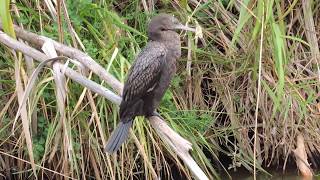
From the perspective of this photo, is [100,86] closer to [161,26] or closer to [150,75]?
[150,75]

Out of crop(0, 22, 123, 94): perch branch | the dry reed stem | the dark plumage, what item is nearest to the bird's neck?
the dark plumage

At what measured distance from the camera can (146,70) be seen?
2953 mm

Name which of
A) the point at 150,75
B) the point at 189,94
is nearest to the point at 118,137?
the point at 150,75

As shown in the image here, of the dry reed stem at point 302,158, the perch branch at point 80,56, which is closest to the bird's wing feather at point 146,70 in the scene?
the perch branch at point 80,56

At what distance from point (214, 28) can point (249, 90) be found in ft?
1.44

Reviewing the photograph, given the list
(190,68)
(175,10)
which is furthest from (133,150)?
(175,10)

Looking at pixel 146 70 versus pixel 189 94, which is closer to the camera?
pixel 146 70

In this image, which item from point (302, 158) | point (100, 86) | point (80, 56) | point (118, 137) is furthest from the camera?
point (302, 158)

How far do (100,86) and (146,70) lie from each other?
40 cm

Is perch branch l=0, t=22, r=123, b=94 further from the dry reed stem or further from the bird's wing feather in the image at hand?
the dry reed stem

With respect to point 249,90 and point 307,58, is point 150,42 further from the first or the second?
point 307,58

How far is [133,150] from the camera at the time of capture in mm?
3750

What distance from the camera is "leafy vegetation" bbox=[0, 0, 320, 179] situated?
3527 mm

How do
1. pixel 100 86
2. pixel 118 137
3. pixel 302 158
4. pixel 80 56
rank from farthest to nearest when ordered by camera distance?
1. pixel 302 158
2. pixel 118 137
3. pixel 80 56
4. pixel 100 86
